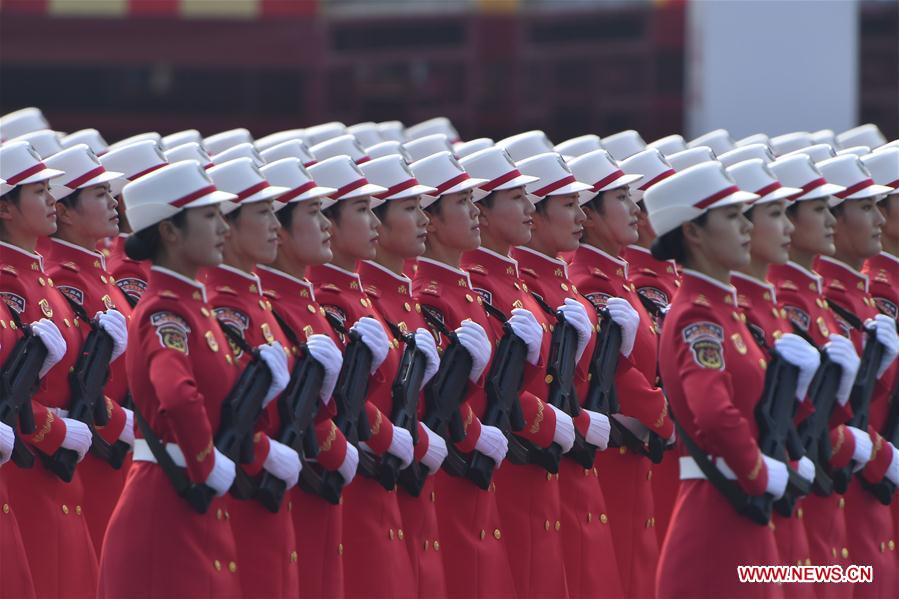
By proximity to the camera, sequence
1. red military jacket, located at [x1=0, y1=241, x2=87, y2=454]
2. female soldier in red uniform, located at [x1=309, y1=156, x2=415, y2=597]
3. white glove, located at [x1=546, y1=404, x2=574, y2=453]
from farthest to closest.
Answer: white glove, located at [x1=546, y1=404, x2=574, y2=453], red military jacket, located at [x1=0, y1=241, x2=87, y2=454], female soldier in red uniform, located at [x1=309, y1=156, x2=415, y2=597]

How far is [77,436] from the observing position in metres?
7.97

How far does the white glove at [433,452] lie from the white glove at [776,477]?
137 cm

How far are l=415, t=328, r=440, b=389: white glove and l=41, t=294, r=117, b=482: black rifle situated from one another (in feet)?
3.66

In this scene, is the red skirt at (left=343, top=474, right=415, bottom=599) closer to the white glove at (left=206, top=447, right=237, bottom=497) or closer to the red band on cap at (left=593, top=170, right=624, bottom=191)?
the white glove at (left=206, top=447, right=237, bottom=497)

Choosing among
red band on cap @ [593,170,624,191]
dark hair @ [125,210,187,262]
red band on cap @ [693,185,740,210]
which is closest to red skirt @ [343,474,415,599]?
dark hair @ [125,210,187,262]

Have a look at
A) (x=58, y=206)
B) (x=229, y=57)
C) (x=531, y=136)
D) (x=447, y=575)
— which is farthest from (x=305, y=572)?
(x=229, y=57)

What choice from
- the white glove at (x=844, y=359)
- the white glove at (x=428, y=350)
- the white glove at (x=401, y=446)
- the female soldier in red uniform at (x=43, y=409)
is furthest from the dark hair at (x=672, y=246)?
the female soldier in red uniform at (x=43, y=409)

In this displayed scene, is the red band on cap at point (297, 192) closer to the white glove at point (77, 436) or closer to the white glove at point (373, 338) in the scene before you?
the white glove at point (373, 338)

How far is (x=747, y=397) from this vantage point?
6.95m

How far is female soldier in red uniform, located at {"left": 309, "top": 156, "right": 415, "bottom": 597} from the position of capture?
7652 millimetres

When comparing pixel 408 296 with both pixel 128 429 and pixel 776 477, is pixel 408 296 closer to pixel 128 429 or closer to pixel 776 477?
pixel 128 429

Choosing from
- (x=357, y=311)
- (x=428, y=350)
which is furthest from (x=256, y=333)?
(x=428, y=350)

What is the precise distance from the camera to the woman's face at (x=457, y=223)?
329 inches

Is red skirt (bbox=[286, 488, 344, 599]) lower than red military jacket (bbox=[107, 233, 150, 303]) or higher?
lower
